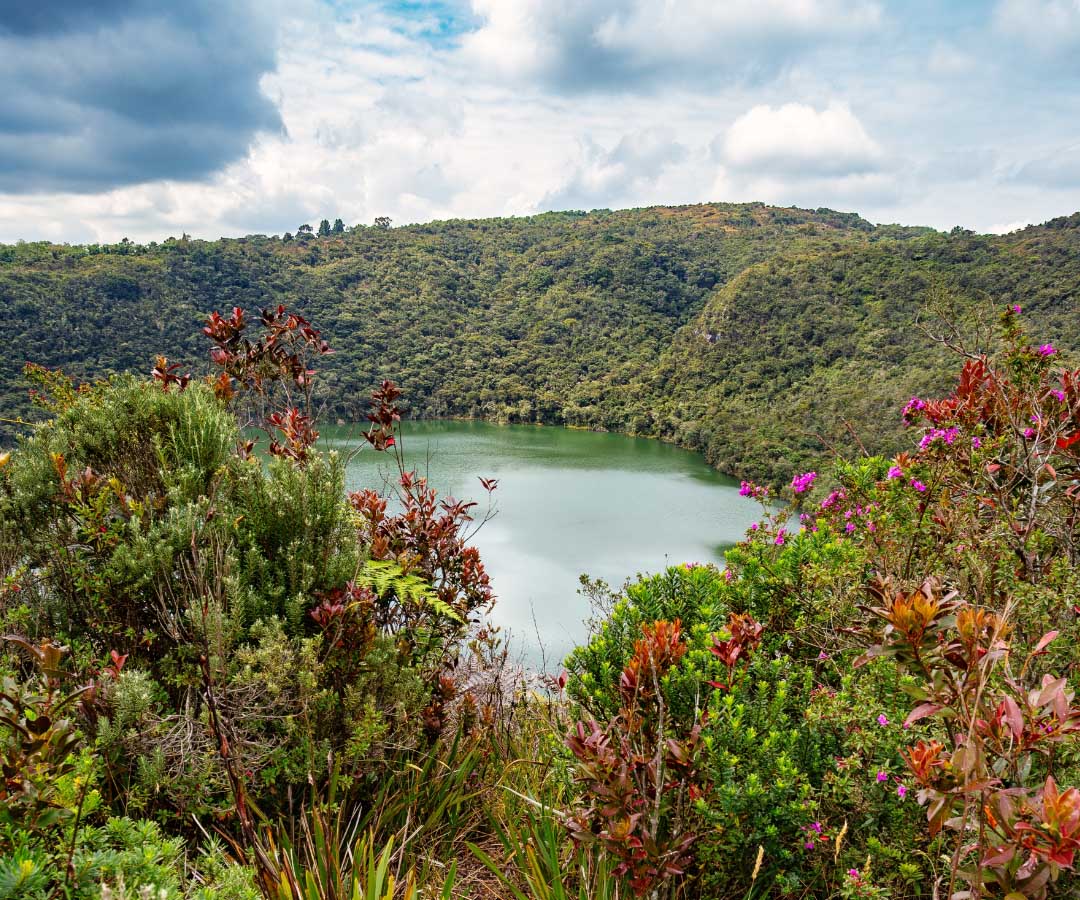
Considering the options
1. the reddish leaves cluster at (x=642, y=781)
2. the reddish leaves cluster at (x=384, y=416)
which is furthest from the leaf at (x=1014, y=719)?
the reddish leaves cluster at (x=384, y=416)

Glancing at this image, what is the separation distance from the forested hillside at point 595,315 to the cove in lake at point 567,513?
12.7 feet

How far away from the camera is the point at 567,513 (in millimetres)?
19969

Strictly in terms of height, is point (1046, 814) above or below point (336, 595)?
above

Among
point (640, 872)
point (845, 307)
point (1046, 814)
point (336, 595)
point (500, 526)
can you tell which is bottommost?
point (500, 526)

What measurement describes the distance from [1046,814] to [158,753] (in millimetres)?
1752

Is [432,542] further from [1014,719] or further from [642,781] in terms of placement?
[1014,719]

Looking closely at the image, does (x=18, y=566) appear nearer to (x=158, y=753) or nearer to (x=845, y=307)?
(x=158, y=753)

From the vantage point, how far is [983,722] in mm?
881

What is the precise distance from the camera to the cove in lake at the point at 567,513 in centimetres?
1173

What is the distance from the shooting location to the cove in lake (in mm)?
11734

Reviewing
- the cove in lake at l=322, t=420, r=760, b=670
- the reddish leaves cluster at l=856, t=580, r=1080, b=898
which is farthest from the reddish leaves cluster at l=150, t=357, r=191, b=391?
the reddish leaves cluster at l=856, t=580, r=1080, b=898

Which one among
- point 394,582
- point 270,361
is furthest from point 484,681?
point 270,361

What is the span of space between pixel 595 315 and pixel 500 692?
57053 millimetres

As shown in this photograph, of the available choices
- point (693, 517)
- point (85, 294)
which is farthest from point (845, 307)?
point (85, 294)
